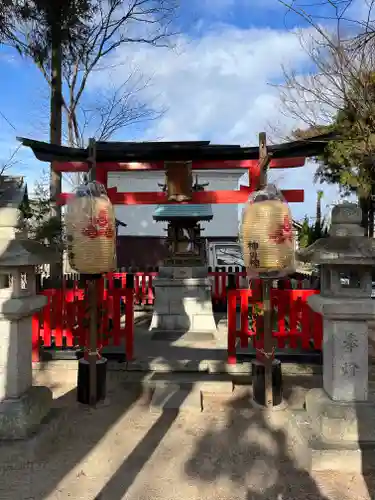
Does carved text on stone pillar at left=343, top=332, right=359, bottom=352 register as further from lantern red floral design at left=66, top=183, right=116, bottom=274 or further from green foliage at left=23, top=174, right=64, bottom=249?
green foliage at left=23, top=174, right=64, bottom=249

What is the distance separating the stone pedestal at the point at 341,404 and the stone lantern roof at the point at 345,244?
15.9 inches

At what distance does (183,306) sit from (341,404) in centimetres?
532

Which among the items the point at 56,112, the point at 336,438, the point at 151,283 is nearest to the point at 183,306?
the point at 151,283

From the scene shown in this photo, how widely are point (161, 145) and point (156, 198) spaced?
974 millimetres

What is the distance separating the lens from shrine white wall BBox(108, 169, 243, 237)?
69.2 ft

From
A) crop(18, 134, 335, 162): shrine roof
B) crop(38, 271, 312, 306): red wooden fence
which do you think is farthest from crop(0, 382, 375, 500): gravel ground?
crop(38, 271, 312, 306): red wooden fence

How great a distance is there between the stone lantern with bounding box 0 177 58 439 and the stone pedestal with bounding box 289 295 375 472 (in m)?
2.71

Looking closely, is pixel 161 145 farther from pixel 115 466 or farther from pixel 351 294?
pixel 115 466

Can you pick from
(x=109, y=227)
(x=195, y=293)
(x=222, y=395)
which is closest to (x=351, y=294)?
(x=222, y=395)

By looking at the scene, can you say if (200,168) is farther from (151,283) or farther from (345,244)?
(151,283)

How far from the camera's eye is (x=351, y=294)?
3.70 m

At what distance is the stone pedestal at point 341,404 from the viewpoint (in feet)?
10.9

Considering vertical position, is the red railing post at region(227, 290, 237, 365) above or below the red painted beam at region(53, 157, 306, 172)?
below

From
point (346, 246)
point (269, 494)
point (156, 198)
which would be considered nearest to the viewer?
point (269, 494)
